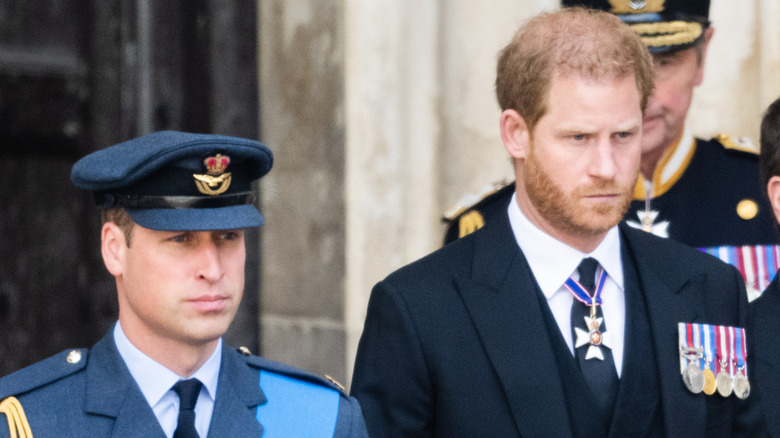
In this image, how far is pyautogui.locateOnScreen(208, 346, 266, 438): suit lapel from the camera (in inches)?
91.7

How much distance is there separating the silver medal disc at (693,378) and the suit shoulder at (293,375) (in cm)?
83

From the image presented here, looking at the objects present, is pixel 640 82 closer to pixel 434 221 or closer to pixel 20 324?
pixel 434 221

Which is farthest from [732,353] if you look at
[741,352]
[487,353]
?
[487,353]

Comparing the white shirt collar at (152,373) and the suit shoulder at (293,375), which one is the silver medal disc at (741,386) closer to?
the suit shoulder at (293,375)

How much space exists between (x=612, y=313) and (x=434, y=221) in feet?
6.50

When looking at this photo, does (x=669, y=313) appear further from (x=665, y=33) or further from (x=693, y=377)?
(x=665, y=33)

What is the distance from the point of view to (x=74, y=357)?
2.41m

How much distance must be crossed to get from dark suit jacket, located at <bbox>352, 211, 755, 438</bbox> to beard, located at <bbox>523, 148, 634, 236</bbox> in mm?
176

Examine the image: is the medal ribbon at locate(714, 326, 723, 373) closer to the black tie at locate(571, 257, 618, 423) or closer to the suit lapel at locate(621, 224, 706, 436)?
the suit lapel at locate(621, 224, 706, 436)

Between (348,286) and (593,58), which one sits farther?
(348,286)

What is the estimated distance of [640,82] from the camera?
278cm

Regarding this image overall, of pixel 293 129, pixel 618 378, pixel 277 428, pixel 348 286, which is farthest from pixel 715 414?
pixel 293 129

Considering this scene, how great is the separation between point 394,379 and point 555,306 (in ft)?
1.40

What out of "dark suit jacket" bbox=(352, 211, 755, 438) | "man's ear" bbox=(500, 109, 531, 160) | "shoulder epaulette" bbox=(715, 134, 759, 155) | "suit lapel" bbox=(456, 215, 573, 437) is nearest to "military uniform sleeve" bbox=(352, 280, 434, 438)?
"dark suit jacket" bbox=(352, 211, 755, 438)
